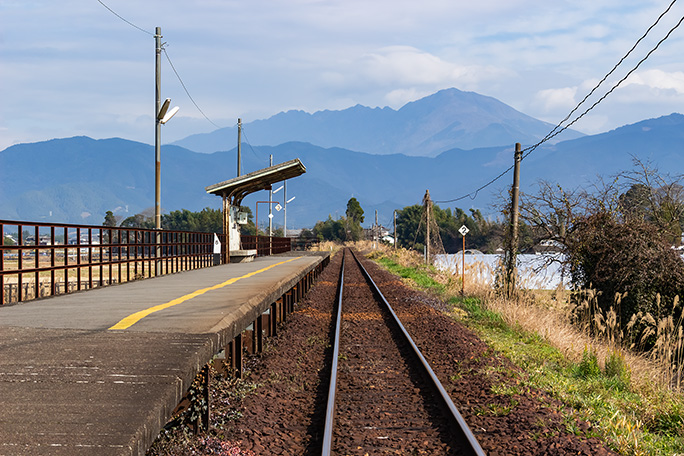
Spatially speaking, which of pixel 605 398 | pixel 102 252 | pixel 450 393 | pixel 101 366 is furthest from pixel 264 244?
pixel 101 366

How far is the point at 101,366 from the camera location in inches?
205

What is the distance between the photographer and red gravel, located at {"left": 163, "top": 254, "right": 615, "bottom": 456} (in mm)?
5980

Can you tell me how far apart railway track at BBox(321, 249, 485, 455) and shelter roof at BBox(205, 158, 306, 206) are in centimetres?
1133

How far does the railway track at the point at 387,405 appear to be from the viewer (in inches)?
235

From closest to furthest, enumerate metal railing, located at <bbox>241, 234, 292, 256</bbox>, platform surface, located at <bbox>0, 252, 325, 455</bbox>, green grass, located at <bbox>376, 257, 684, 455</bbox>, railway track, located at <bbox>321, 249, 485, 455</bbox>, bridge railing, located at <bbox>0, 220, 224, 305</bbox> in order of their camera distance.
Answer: platform surface, located at <bbox>0, 252, 325, 455</bbox>, railway track, located at <bbox>321, 249, 485, 455</bbox>, green grass, located at <bbox>376, 257, 684, 455</bbox>, bridge railing, located at <bbox>0, 220, 224, 305</bbox>, metal railing, located at <bbox>241, 234, 292, 256</bbox>

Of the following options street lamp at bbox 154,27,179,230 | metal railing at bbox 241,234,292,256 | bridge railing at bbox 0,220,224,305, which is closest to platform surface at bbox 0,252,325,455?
bridge railing at bbox 0,220,224,305

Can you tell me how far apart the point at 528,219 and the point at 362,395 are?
565 inches

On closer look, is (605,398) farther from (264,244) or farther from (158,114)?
(264,244)

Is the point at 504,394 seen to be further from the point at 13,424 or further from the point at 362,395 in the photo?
the point at 13,424

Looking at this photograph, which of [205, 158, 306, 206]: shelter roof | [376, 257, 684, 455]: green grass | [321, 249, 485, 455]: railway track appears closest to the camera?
[321, 249, 485, 455]: railway track

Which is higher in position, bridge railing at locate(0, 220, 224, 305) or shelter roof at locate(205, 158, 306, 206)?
shelter roof at locate(205, 158, 306, 206)

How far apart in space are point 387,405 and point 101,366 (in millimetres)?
3315

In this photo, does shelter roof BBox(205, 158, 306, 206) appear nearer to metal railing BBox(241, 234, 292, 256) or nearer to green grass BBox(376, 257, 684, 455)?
metal railing BBox(241, 234, 292, 256)

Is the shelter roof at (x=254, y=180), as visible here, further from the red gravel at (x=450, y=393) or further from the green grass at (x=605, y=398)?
the green grass at (x=605, y=398)
